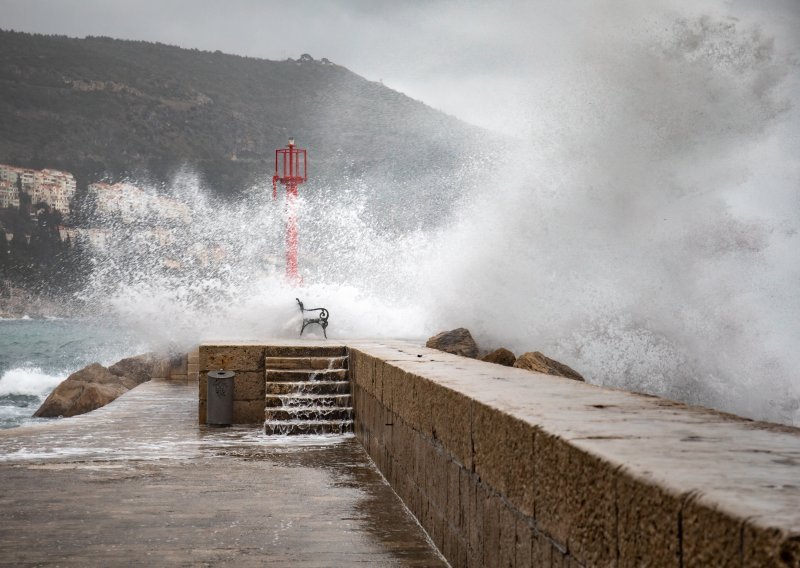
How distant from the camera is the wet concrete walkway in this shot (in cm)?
478

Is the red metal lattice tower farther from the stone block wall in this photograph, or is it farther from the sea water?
the stone block wall

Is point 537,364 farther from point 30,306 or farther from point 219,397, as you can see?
point 30,306

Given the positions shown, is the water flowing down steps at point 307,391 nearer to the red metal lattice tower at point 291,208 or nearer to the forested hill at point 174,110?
the red metal lattice tower at point 291,208

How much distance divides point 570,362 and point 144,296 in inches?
396

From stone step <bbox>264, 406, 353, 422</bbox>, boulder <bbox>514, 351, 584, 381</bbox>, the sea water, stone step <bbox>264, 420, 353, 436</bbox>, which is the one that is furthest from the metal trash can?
the sea water

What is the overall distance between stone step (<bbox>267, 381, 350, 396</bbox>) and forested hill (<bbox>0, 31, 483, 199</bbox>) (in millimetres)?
58922

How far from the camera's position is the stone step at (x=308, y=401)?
31.8 feet

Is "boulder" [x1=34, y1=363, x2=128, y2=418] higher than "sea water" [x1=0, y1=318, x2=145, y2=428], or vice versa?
"boulder" [x1=34, y1=363, x2=128, y2=418]

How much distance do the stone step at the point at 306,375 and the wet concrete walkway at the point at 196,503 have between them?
0.76 m

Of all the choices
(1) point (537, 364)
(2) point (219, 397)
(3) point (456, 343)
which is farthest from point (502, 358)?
(2) point (219, 397)

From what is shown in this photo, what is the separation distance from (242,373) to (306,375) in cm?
80

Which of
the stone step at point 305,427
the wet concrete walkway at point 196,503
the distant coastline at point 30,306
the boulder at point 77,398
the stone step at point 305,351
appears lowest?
the boulder at point 77,398

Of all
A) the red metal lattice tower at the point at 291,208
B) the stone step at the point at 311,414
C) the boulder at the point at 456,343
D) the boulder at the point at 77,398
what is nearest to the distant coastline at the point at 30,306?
the red metal lattice tower at the point at 291,208

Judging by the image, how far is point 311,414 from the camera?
9539mm
